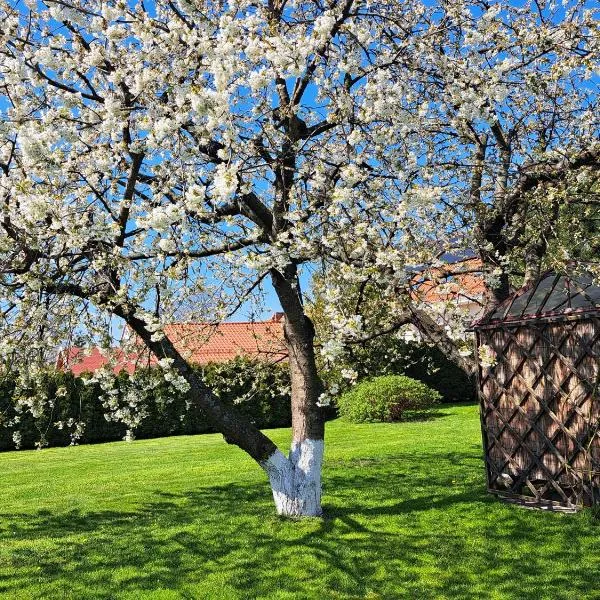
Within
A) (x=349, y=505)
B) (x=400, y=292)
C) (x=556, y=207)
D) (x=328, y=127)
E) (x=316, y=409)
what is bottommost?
(x=349, y=505)

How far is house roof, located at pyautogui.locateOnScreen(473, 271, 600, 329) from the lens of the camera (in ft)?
20.3

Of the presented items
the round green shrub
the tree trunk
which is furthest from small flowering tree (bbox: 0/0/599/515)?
the round green shrub

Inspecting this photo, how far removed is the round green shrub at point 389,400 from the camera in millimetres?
15867

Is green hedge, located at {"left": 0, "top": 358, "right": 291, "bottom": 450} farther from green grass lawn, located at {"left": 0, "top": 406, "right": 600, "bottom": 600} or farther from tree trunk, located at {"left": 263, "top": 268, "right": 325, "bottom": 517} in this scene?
tree trunk, located at {"left": 263, "top": 268, "right": 325, "bottom": 517}

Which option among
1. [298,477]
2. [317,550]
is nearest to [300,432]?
[298,477]

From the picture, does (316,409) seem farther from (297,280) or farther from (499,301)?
(499,301)

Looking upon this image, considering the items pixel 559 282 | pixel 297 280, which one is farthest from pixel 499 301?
pixel 297 280

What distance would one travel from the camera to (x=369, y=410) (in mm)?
15891

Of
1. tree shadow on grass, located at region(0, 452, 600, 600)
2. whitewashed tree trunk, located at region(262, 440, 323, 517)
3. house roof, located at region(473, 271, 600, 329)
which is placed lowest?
tree shadow on grass, located at region(0, 452, 600, 600)

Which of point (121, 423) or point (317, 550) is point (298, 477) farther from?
point (121, 423)

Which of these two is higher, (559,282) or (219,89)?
(219,89)

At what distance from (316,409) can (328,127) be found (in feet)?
8.65

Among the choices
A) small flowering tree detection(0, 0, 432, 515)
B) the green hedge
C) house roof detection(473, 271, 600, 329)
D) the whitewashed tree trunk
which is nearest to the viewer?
small flowering tree detection(0, 0, 432, 515)

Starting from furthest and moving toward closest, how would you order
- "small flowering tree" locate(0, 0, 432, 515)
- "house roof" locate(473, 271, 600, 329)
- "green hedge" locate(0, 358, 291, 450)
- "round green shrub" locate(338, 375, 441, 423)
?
"round green shrub" locate(338, 375, 441, 423), "green hedge" locate(0, 358, 291, 450), "house roof" locate(473, 271, 600, 329), "small flowering tree" locate(0, 0, 432, 515)
